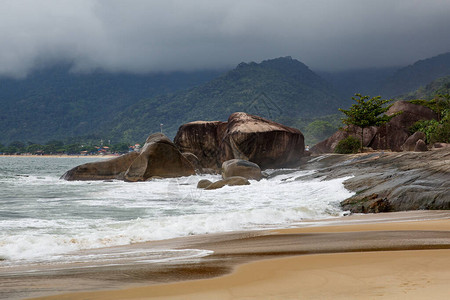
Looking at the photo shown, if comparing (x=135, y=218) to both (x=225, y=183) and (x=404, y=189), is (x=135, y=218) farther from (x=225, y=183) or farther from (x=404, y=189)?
(x=225, y=183)

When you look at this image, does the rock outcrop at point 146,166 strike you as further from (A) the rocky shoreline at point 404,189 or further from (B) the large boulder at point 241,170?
(A) the rocky shoreline at point 404,189

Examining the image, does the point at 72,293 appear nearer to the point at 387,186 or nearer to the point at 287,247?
the point at 287,247

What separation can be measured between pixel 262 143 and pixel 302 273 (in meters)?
28.2

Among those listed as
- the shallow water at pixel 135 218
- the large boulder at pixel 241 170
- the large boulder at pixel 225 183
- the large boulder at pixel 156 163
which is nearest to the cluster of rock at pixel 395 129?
the large boulder at pixel 241 170

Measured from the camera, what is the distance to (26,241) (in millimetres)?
6688

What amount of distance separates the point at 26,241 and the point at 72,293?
3.78 meters

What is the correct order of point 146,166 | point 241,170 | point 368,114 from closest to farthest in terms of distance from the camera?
point 241,170, point 146,166, point 368,114

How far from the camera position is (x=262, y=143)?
32.0 m

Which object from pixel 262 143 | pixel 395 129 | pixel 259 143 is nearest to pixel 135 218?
pixel 259 143

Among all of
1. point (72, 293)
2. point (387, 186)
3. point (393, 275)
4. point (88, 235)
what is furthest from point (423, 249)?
point (387, 186)

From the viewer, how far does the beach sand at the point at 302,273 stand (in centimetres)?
319

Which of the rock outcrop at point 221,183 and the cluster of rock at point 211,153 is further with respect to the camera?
the cluster of rock at point 211,153

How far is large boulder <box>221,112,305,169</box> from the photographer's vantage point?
31766 millimetres

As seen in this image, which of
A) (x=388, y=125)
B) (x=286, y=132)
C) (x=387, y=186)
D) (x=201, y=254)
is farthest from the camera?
(x=388, y=125)
